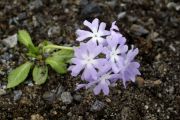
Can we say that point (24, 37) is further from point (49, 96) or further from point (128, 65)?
point (128, 65)

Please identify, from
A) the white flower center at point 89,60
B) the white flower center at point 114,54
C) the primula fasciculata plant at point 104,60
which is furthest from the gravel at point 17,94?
the white flower center at point 114,54

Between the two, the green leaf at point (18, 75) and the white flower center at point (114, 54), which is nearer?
the white flower center at point (114, 54)

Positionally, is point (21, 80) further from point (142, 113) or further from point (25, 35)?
point (142, 113)

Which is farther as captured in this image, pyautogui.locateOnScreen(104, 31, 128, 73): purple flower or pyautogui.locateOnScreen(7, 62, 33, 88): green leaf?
pyautogui.locateOnScreen(7, 62, 33, 88): green leaf

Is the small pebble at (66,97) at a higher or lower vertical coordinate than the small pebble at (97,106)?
higher

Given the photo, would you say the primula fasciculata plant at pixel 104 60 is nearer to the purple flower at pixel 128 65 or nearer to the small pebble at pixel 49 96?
the purple flower at pixel 128 65

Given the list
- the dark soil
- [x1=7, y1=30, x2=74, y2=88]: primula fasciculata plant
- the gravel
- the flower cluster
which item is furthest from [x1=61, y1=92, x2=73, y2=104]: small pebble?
the flower cluster

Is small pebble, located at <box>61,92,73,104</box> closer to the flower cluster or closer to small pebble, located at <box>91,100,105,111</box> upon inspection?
small pebble, located at <box>91,100,105,111</box>
